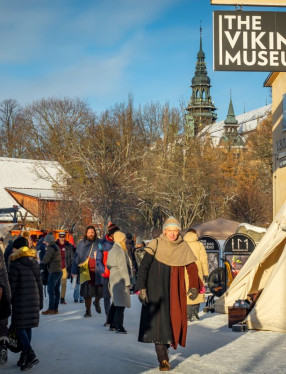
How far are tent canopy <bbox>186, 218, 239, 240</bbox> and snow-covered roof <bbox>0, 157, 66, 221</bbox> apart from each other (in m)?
26.8

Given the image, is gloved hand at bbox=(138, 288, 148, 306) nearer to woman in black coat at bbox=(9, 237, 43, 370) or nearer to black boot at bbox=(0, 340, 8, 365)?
woman in black coat at bbox=(9, 237, 43, 370)

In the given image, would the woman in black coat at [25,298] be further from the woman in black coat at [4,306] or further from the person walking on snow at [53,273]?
the person walking on snow at [53,273]

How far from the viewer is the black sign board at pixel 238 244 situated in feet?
61.4

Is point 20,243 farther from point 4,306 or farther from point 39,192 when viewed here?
point 39,192

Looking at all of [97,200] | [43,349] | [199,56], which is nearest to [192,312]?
[43,349]

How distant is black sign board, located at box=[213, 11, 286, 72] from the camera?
6750 mm

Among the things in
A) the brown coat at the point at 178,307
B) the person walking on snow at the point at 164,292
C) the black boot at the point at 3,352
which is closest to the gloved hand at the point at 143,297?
the person walking on snow at the point at 164,292

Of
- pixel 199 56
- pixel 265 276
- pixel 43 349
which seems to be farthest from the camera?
pixel 199 56

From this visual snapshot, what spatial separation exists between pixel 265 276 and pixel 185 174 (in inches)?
1349

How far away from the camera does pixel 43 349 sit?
9.55 metres

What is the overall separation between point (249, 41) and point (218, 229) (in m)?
20.7

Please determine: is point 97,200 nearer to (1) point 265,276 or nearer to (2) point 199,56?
(1) point 265,276

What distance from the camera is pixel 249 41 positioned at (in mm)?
6781

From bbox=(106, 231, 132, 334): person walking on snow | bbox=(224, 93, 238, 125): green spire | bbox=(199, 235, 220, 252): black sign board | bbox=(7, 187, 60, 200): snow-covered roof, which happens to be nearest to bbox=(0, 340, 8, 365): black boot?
bbox=(106, 231, 132, 334): person walking on snow
